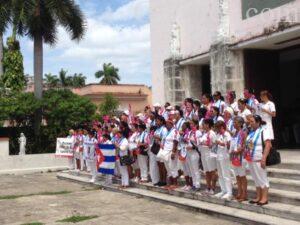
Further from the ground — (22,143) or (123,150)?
(22,143)

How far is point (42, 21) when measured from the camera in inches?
854

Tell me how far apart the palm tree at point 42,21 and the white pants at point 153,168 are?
1181 centimetres

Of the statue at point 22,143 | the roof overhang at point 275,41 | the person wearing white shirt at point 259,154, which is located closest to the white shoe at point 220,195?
the person wearing white shirt at point 259,154

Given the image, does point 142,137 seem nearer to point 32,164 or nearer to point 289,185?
point 289,185

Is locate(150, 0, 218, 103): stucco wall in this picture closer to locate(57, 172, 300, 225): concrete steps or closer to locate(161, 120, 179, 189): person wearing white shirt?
locate(161, 120, 179, 189): person wearing white shirt

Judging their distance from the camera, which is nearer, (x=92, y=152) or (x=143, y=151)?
(x=143, y=151)

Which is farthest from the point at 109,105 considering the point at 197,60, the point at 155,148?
the point at 155,148

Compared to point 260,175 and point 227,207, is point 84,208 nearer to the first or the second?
point 227,207

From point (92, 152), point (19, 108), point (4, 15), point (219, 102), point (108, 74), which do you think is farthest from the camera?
point (108, 74)

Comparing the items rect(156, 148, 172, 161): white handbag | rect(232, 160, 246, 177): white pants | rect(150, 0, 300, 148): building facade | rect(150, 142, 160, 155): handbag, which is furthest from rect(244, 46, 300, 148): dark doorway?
rect(232, 160, 246, 177): white pants

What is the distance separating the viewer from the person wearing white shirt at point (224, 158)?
9266mm

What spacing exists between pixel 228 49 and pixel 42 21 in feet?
33.8

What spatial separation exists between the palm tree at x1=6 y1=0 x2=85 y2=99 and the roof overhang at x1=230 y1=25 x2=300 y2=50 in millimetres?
10096

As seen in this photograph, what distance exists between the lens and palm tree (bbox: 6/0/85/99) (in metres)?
21.2
